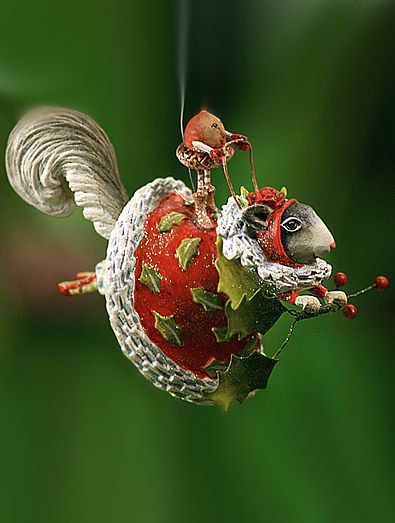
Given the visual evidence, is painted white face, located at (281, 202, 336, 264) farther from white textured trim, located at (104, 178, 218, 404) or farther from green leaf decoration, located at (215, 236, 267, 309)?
white textured trim, located at (104, 178, 218, 404)

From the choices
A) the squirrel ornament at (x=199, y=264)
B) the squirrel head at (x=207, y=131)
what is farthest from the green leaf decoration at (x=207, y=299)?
the squirrel head at (x=207, y=131)

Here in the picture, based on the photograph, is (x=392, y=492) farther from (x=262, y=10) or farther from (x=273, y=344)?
(x=262, y=10)

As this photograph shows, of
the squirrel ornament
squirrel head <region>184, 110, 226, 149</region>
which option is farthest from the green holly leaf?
squirrel head <region>184, 110, 226, 149</region>

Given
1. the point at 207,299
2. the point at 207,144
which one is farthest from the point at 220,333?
the point at 207,144

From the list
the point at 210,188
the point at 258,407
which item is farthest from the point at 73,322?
the point at 210,188

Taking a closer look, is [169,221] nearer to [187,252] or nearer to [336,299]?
[187,252]
